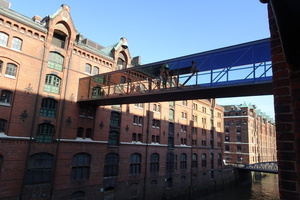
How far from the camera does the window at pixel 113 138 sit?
2420cm

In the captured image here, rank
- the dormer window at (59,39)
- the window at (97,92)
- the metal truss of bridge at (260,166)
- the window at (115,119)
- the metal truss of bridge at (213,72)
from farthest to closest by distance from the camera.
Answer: the metal truss of bridge at (260,166)
the window at (115,119)
the dormer window at (59,39)
the window at (97,92)
the metal truss of bridge at (213,72)

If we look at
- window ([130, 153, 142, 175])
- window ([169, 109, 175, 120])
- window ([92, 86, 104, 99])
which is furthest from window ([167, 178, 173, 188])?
window ([92, 86, 104, 99])

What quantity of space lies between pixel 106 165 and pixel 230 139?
48.7 meters

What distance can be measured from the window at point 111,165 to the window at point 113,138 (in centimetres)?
A: 120

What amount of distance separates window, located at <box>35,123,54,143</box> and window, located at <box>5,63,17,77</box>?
15.9 feet

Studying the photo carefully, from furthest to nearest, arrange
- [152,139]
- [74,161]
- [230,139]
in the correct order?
[230,139] < [152,139] < [74,161]

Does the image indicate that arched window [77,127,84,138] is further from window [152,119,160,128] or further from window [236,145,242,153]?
window [236,145,242,153]

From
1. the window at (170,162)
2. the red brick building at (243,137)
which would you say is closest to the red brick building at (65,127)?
the window at (170,162)

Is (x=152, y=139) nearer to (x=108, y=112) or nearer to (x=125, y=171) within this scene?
(x=125, y=171)

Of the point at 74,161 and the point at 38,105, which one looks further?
the point at 74,161

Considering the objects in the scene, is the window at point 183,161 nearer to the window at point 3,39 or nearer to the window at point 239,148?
the window at point 3,39

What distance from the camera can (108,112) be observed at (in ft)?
79.3

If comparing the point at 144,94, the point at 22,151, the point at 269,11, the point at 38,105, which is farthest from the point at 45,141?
the point at 269,11

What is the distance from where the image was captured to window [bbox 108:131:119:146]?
2420 centimetres
